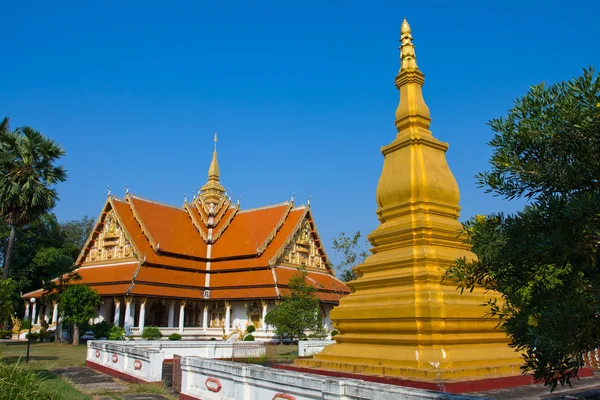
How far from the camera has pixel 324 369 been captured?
909 centimetres

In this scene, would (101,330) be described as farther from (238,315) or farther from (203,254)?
(203,254)

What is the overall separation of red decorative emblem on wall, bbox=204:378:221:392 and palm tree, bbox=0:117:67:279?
18.6m

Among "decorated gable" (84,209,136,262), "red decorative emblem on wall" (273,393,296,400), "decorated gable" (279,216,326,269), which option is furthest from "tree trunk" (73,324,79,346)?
"red decorative emblem on wall" (273,393,296,400)

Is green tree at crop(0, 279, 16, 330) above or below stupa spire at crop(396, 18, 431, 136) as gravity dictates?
below

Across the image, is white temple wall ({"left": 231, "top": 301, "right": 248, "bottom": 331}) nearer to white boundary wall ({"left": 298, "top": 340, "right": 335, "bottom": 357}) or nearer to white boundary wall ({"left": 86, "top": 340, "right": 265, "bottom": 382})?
white boundary wall ({"left": 86, "top": 340, "right": 265, "bottom": 382})

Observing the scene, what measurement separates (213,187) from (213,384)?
32.2 m

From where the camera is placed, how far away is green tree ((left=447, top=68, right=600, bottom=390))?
3328 millimetres

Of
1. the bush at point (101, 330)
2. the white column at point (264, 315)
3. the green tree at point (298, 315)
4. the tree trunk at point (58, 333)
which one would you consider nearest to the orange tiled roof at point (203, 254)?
the white column at point (264, 315)

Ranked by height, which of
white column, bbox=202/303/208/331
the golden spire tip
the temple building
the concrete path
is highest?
the golden spire tip

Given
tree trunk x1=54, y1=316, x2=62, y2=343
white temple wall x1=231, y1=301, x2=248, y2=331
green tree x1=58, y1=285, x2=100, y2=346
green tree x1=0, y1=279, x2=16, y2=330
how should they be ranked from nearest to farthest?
1. green tree x1=0, y1=279, x2=16, y2=330
2. green tree x1=58, y1=285, x2=100, y2=346
3. tree trunk x1=54, y1=316, x2=62, y2=343
4. white temple wall x1=231, y1=301, x2=248, y2=331

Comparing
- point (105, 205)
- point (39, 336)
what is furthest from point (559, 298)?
point (105, 205)

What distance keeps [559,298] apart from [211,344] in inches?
597

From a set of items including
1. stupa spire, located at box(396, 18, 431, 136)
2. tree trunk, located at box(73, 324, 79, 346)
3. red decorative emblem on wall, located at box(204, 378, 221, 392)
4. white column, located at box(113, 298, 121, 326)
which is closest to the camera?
red decorative emblem on wall, located at box(204, 378, 221, 392)

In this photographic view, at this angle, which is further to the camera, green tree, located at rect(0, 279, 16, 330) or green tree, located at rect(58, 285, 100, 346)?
green tree, located at rect(58, 285, 100, 346)
